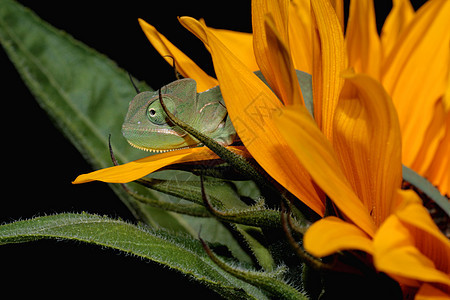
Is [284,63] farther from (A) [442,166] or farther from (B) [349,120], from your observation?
(A) [442,166]

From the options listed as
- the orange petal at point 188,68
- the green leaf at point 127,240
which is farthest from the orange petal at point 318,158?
the orange petal at point 188,68

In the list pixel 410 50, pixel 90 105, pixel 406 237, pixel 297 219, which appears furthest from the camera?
pixel 90 105

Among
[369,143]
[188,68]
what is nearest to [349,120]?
[369,143]

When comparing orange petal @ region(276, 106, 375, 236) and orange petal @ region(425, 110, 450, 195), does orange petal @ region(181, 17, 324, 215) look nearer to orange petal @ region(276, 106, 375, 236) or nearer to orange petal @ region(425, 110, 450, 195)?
orange petal @ region(276, 106, 375, 236)

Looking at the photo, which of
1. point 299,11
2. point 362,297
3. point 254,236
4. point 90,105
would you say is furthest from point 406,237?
point 90,105

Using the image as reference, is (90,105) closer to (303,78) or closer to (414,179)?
(303,78)

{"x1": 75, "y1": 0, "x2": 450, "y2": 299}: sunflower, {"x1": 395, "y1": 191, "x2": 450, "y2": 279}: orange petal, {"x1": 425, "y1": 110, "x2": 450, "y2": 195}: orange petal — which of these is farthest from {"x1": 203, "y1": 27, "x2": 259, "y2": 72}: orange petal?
{"x1": 395, "y1": 191, "x2": 450, "y2": 279}: orange petal

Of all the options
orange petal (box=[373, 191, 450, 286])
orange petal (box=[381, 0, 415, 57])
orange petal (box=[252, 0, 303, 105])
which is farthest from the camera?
orange petal (box=[381, 0, 415, 57])

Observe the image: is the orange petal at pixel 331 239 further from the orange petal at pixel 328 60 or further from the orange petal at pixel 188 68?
the orange petal at pixel 188 68
